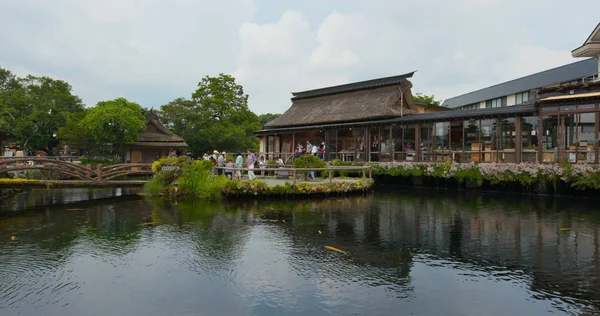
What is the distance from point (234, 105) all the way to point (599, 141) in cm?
3789

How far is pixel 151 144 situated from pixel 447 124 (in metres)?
28.4

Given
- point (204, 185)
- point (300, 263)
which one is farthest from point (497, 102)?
point (300, 263)

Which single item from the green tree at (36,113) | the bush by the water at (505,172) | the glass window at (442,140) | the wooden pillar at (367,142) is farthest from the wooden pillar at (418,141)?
the green tree at (36,113)

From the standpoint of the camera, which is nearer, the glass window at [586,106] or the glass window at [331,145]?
the glass window at [586,106]

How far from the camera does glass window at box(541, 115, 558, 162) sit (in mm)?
18953

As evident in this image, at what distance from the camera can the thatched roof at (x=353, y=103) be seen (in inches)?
1161

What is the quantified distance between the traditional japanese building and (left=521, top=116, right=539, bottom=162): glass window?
0.15 feet

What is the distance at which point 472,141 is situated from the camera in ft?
74.0

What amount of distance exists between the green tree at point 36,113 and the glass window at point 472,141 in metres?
34.5

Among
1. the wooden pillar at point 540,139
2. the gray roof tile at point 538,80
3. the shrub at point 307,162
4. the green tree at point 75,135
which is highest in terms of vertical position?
the gray roof tile at point 538,80

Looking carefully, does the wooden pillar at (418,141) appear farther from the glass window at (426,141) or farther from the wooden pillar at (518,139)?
the wooden pillar at (518,139)

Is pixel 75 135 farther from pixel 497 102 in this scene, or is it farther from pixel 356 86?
pixel 497 102

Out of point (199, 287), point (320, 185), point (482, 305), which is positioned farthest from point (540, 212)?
point (199, 287)

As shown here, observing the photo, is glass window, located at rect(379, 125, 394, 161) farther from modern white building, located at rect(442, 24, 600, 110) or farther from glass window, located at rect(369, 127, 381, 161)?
modern white building, located at rect(442, 24, 600, 110)
